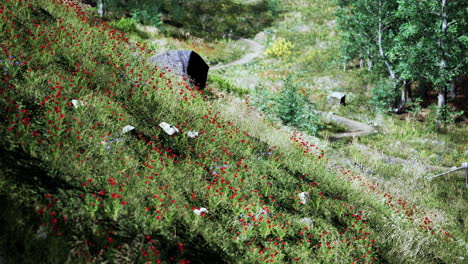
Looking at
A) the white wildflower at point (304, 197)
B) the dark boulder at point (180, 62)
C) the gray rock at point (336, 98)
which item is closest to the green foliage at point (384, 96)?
the gray rock at point (336, 98)

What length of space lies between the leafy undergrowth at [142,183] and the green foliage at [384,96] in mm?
12238

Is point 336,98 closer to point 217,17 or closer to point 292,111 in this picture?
point 292,111

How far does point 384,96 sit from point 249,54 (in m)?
17.9

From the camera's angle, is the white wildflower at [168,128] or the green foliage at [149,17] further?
the green foliage at [149,17]

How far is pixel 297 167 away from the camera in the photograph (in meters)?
6.02

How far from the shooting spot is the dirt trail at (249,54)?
2748 centimetres

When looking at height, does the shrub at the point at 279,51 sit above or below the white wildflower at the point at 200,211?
below

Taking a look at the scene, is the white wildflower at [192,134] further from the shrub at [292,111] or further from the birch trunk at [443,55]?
the birch trunk at [443,55]

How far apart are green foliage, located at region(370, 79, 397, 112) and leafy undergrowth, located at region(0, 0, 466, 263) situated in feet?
40.2

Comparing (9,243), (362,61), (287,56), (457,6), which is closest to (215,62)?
(287,56)

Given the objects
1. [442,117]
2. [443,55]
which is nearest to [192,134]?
[443,55]

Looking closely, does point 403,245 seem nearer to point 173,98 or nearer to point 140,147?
point 140,147

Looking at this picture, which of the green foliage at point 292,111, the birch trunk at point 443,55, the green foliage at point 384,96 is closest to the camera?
the green foliage at point 292,111

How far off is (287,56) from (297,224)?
27.9m
